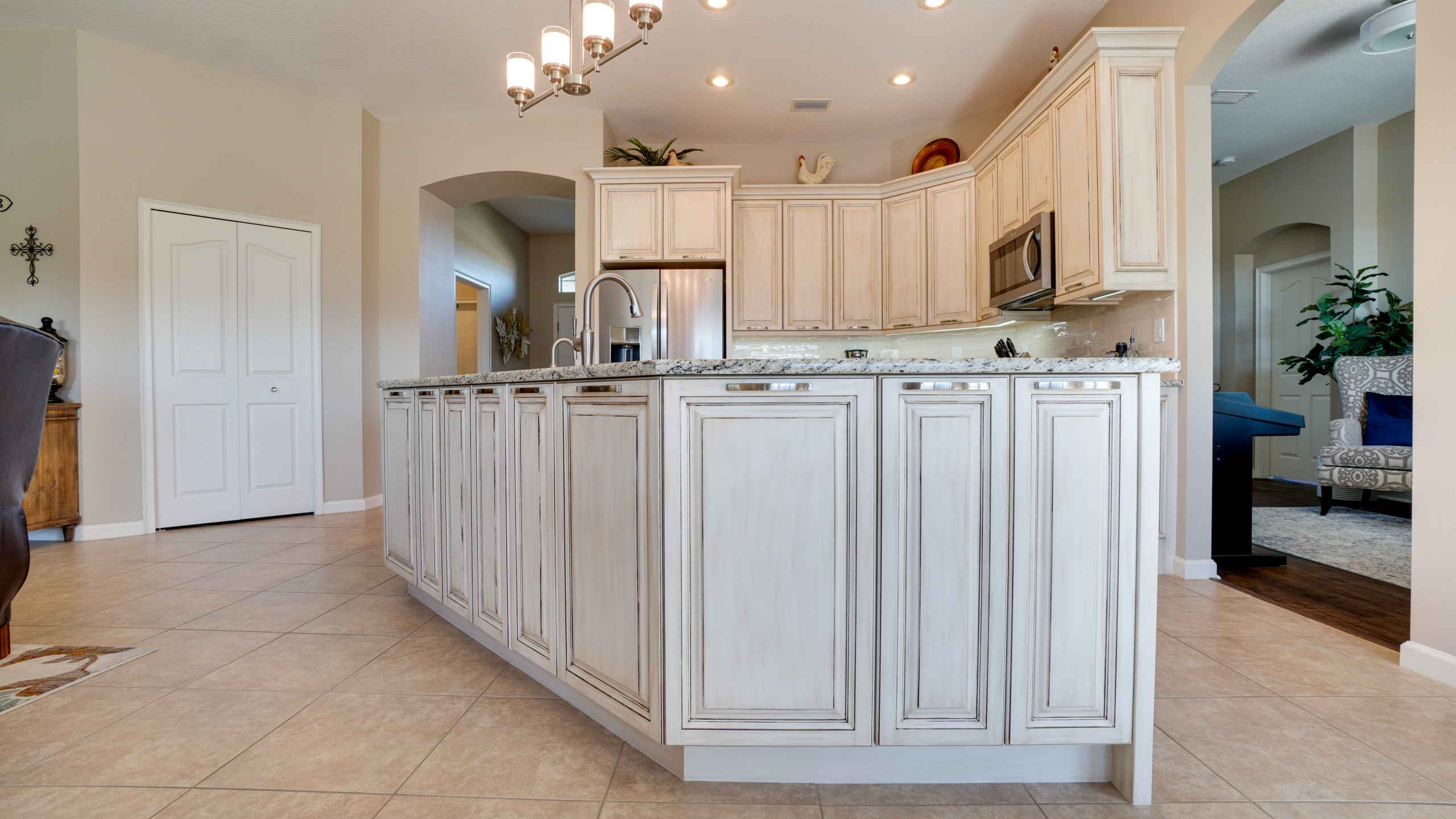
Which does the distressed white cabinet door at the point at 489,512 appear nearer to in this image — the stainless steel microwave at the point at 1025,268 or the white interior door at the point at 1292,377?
the stainless steel microwave at the point at 1025,268

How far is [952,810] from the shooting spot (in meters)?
1.25

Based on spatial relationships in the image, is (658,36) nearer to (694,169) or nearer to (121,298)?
(694,169)

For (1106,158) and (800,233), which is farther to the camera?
(800,233)

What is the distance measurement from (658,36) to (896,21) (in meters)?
1.33

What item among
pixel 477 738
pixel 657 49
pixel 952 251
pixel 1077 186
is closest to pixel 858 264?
pixel 952 251

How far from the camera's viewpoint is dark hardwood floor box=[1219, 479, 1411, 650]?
2242 mm

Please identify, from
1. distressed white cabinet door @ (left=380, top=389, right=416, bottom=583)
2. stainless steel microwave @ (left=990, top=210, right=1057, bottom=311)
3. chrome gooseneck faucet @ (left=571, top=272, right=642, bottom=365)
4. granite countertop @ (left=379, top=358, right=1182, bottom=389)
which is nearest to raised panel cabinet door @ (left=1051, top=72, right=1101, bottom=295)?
stainless steel microwave @ (left=990, top=210, right=1057, bottom=311)

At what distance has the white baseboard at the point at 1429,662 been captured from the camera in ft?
5.90

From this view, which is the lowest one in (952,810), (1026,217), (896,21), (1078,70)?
(952,810)

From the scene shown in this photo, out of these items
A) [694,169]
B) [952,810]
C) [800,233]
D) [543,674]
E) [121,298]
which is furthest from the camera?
[800,233]

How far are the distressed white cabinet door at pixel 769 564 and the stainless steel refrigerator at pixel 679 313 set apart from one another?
3322mm

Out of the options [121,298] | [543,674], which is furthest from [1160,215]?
[121,298]

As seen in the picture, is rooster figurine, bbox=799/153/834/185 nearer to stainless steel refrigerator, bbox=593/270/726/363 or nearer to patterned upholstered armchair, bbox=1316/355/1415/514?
stainless steel refrigerator, bbox=593/270/726/363

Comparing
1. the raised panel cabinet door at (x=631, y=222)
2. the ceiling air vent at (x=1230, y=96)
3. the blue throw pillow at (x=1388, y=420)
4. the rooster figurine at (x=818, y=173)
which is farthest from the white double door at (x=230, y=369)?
the blue throw pillow at (x=1388, y=420)
